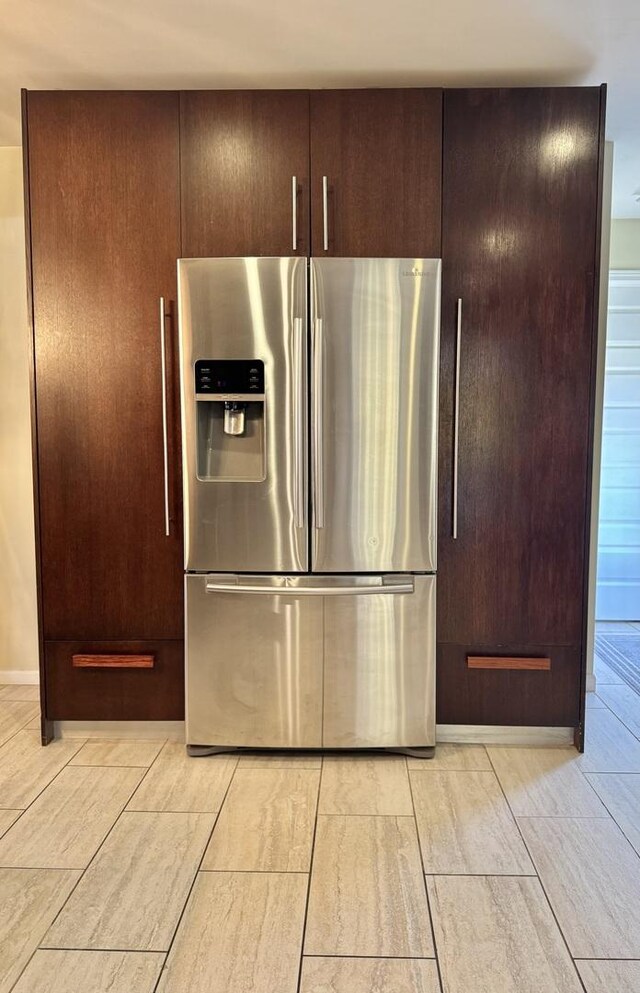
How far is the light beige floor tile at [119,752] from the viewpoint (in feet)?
8.16

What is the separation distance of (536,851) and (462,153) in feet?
7.41

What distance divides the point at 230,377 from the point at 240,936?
1650 millimetres

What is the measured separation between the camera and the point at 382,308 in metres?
2.37

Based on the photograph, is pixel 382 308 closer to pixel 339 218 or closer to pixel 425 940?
pixel 339 218

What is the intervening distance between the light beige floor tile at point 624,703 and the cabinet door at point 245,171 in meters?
2.29

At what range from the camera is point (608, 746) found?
263 centimetres

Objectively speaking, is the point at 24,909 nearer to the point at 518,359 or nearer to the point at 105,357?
the point at 105,357

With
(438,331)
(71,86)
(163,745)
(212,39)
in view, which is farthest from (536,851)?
(71,86)

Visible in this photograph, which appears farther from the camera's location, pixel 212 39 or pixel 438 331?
pixel 438 331

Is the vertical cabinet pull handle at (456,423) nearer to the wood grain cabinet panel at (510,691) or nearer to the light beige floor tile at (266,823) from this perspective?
the wood grain cabinet panel at (510,691)

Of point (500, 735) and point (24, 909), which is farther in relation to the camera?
point (500, 735)

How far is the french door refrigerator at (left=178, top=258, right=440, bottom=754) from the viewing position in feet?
7.77

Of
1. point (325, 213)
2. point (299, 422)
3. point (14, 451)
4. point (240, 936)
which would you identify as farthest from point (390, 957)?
point (14, 451)

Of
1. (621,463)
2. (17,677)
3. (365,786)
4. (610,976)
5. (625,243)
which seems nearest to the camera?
(610,976)
